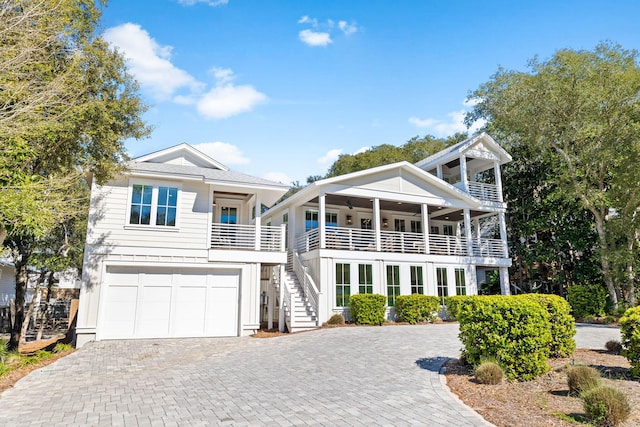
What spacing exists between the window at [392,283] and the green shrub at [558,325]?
389 inches

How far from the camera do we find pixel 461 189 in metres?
22.5

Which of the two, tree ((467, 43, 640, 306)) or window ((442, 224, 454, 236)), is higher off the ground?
tree ((467, 43, 640, 306))

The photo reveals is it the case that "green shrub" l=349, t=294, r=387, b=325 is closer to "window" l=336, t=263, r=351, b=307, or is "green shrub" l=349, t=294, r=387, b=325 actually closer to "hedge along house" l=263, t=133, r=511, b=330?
"window" l=336, t=263, r=351, b=307

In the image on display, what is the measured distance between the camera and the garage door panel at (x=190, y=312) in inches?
→ 548

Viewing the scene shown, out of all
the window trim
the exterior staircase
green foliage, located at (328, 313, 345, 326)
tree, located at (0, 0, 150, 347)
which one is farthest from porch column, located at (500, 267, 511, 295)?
tree, located at (0, 0, 150, 347)

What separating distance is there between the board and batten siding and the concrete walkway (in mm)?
3813

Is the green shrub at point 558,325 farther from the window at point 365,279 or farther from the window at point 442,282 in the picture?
the window at point 442,282

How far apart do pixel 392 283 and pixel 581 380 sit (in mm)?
12413

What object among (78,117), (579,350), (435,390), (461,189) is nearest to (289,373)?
(435,390)

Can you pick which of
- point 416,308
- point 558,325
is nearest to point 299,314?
point 416,308

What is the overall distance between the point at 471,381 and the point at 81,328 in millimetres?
12082

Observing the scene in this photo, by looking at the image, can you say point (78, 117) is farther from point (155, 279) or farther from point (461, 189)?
point (461, 189)

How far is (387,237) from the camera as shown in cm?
2116

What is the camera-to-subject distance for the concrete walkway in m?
5.44
